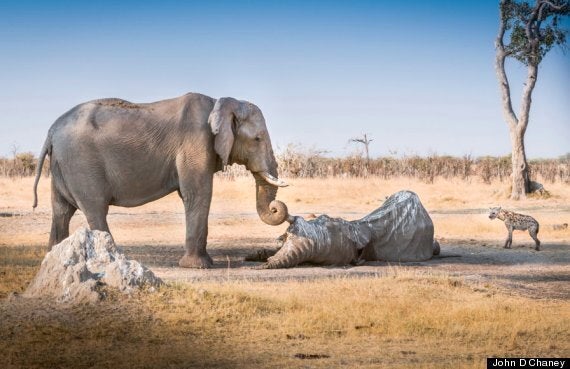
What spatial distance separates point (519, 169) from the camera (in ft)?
123

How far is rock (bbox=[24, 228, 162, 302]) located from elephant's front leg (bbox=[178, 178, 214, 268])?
4.32 metres

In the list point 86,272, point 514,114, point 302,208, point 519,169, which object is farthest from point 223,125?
point 514,114

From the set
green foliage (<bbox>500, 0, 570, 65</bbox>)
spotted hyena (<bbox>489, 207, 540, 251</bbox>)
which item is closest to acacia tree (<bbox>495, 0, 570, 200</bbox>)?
green foliage (<bbox>500, 0, 570, 65</bbox>)

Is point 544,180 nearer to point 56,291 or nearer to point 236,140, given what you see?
point 236,140

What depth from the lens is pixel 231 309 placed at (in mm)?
10766

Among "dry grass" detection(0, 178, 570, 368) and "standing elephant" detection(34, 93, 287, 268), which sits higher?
"standing elephant" detection(34, 93, 287, 268)

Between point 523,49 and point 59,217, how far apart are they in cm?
2637

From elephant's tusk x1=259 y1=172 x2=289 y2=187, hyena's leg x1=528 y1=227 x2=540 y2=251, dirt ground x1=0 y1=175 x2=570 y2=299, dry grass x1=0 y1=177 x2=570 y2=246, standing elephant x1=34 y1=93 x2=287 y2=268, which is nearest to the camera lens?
dirt ground x1=0 y1=175 x2=570 y2=299

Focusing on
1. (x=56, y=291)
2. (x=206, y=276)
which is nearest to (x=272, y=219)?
(x=206, y=276)

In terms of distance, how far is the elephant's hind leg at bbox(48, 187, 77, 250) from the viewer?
1616 cm

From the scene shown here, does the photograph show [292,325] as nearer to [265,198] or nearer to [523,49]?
[265,198]

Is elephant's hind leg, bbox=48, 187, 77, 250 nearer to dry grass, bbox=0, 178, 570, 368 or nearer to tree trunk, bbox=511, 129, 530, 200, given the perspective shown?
dry grass, bbox=0, 178, 570, 368

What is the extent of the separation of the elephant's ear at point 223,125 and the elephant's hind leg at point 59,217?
9.57 feet

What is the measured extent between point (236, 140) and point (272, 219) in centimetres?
158
